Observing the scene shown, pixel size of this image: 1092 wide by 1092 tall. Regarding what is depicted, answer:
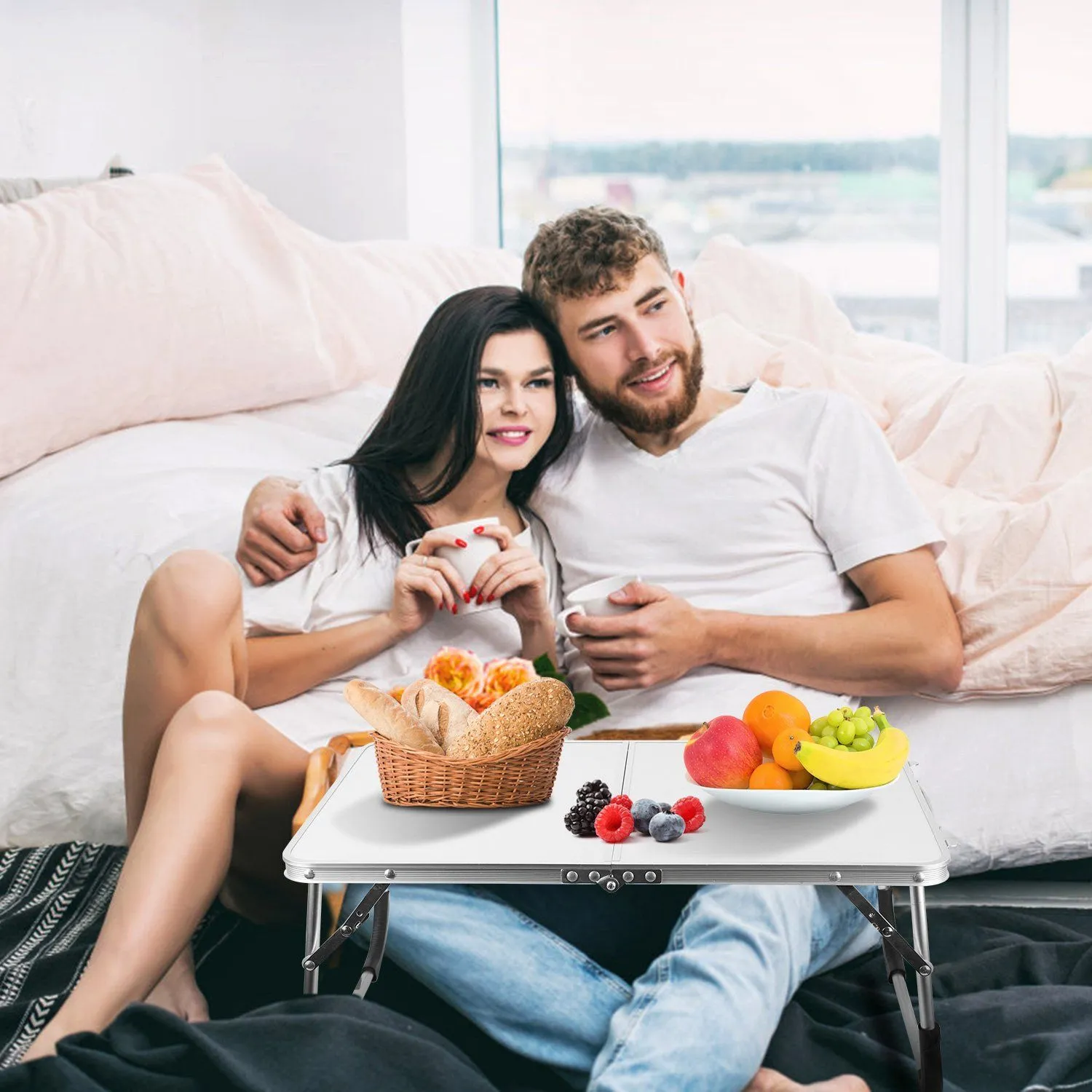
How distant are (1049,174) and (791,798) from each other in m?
2.59

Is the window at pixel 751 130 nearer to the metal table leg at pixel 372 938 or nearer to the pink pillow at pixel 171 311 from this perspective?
the pink pillow at pixel 171 311

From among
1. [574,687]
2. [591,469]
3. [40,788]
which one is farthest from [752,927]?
[40,788]

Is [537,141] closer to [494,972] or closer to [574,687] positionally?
[574,687]

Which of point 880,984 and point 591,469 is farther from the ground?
point 591,469

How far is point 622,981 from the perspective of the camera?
124cm

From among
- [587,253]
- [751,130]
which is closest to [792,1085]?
[587,253]

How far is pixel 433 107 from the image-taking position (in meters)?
3.01

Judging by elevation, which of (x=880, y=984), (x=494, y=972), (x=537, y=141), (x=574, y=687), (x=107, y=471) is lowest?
(x=880, y=984)

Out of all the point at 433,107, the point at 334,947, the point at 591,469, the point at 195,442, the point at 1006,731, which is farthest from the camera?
the point at 433,107

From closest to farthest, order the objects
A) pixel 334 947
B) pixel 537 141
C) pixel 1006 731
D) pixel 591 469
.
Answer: pixel 334 947
pixel 1006 731
pixel 591 469
pixel 537 141

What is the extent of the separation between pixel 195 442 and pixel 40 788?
52cm

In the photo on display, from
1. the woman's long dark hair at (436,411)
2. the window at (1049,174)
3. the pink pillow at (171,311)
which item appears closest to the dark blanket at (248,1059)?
the woman's long dark hair at (436,411)

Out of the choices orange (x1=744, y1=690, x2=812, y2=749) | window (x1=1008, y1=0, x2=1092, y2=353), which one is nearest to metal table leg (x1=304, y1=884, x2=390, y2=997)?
orange (x1=744, y1=690, x2=812, y2=749)

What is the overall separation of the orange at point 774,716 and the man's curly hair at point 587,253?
2.24 ft
